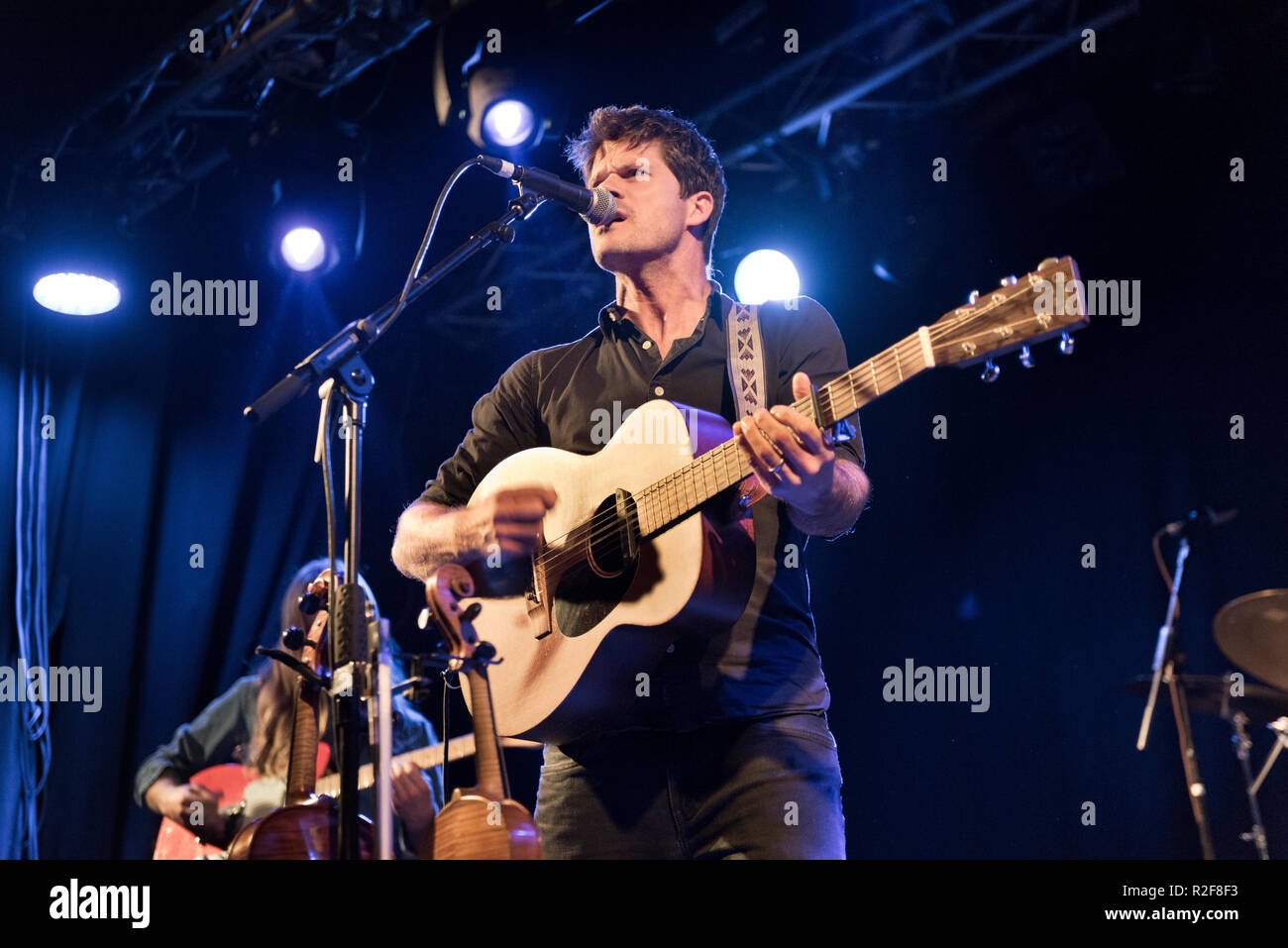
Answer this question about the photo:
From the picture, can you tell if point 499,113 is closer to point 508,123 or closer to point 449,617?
point 508,123

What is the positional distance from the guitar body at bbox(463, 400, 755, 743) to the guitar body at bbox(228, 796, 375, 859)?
1.36ft

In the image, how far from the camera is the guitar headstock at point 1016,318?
2166 mm

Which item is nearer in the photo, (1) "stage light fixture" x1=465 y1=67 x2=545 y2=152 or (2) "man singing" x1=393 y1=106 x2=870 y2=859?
(2) "man singing" x1=393 y1=106 x2=870 y2=859

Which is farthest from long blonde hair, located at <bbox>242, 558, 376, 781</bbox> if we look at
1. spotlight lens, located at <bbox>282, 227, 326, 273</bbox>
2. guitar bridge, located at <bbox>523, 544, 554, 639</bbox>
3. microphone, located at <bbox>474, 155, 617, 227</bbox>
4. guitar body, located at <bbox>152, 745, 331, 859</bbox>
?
microphone, located at <bbox>474, 155, 617, 227</bbox>

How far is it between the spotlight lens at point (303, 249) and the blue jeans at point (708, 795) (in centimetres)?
361

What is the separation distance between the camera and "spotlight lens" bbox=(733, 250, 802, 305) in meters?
5.61

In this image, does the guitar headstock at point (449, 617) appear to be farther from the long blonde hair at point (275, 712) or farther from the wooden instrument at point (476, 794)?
the long blonde hair at point (275, 712)

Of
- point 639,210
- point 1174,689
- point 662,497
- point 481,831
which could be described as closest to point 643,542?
point 662,497

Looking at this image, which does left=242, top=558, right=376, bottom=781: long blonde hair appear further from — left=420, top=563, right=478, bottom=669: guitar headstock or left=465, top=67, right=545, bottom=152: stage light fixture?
left=420, top=563, right=478, bottom=669: guitar headstock

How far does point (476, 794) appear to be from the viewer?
2.15 meters

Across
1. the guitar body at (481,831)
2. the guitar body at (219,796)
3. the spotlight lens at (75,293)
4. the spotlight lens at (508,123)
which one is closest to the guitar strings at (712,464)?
the guitar body at (481,831)

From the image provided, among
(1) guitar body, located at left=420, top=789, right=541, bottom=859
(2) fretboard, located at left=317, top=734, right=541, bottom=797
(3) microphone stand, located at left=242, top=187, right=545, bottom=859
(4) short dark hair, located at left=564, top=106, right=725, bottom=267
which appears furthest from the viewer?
(2) fretboard, located at left=317, top=734, right=541, bottom=797

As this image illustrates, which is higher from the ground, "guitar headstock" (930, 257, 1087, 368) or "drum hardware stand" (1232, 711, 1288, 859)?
"guitar headstock" (930, 257, 1087, 368)
